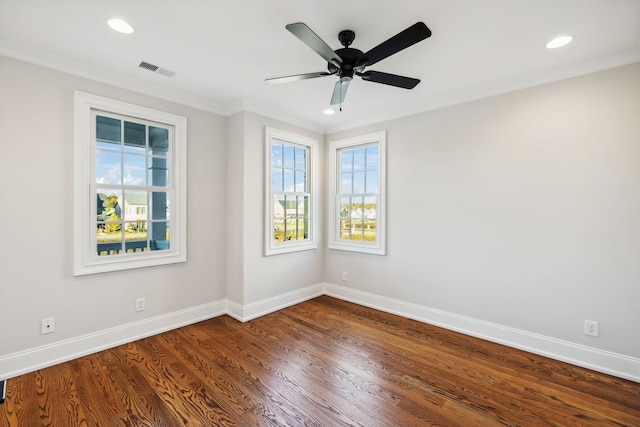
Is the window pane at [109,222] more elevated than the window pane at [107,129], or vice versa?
the window pane at [107,129]

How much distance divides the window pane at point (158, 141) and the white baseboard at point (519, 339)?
311 centimetres

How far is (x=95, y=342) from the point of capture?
2.81 m

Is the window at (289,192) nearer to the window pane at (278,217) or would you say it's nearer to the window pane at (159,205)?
the window pane at (278,217)

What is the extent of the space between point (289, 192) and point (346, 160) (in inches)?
40.2

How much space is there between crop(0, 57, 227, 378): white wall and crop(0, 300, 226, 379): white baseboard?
0.03 meters

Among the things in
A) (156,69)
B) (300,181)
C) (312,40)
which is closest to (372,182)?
(300,181)

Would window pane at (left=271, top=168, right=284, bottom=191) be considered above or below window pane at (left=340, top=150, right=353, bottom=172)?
below

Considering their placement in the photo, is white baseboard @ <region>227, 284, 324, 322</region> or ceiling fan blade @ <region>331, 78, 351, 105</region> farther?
white baseboard @ <region>227, 284, 324, 322</region>

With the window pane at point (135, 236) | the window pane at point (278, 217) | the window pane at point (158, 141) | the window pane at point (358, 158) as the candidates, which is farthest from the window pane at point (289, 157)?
the window pane at point (135, 236)

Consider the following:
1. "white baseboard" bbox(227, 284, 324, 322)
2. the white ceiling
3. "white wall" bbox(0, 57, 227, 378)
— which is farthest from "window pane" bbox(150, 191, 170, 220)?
"white baseboard" bbox(227, 284, 324, 322)

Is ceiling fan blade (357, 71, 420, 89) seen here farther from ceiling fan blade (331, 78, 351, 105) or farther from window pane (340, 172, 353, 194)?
window pane (340, 172, 353, 194)

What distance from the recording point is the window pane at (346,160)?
4492mm

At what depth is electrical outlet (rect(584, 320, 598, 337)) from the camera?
2596 mm

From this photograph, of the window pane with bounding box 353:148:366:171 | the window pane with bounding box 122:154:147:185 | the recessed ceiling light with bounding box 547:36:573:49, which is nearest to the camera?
the recessed ceiling light with bounding box 547:36:573:49
